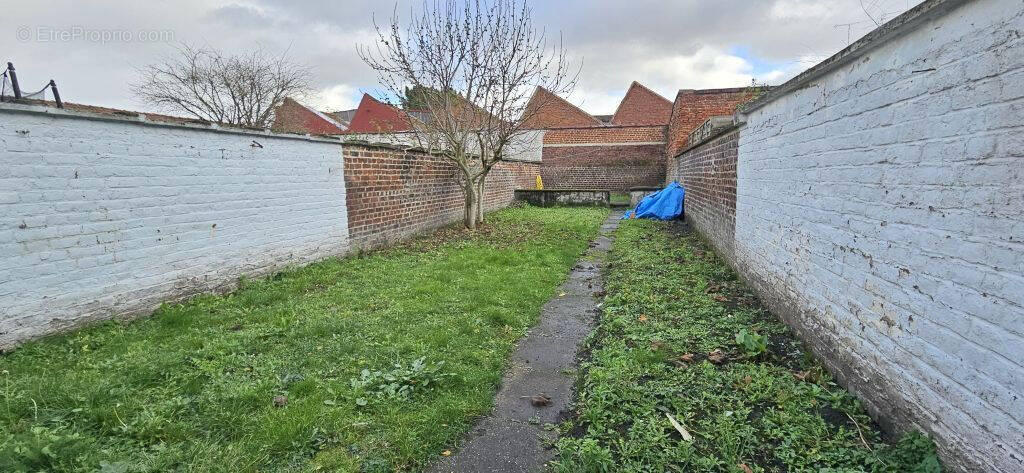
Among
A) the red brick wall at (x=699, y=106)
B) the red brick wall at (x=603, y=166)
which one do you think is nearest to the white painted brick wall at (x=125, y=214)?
the red brick wall at (x=699, y=106)

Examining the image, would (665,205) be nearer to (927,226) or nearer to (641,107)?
(927,226)

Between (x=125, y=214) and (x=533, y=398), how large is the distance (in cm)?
358

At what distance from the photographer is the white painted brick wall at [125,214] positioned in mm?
2996

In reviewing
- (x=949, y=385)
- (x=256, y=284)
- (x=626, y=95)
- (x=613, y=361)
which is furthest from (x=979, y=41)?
(x=626, y=95)

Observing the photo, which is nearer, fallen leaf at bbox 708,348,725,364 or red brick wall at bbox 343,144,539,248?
fallen leaf at bbox 708,348,725,364

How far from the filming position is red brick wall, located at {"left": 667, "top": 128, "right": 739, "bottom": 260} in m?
5.33

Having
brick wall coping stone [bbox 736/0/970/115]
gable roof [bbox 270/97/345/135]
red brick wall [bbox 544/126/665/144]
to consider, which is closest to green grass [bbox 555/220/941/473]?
brick wall coping stone [bbox 736/0/970/115]

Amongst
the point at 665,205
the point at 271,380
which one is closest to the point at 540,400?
the point at 271,380

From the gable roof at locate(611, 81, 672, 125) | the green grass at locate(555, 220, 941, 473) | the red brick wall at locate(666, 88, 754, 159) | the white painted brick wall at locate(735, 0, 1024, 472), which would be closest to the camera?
the white painted brick wall at locate(735, 0, 1024, 472)

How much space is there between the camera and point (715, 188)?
635 cm

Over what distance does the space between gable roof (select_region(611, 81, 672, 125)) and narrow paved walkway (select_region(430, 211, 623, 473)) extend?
93.2 feet

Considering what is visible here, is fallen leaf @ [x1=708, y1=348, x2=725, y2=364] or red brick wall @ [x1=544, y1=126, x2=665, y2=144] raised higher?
red brick wall @ [x1=544, y1=126, x2=665, y2=144]

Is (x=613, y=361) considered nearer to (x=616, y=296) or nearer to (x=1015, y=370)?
(x=616, y=296)

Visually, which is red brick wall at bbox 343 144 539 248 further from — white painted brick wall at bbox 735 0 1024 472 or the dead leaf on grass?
white painted brick wall at bbox 735 0 1024 472
